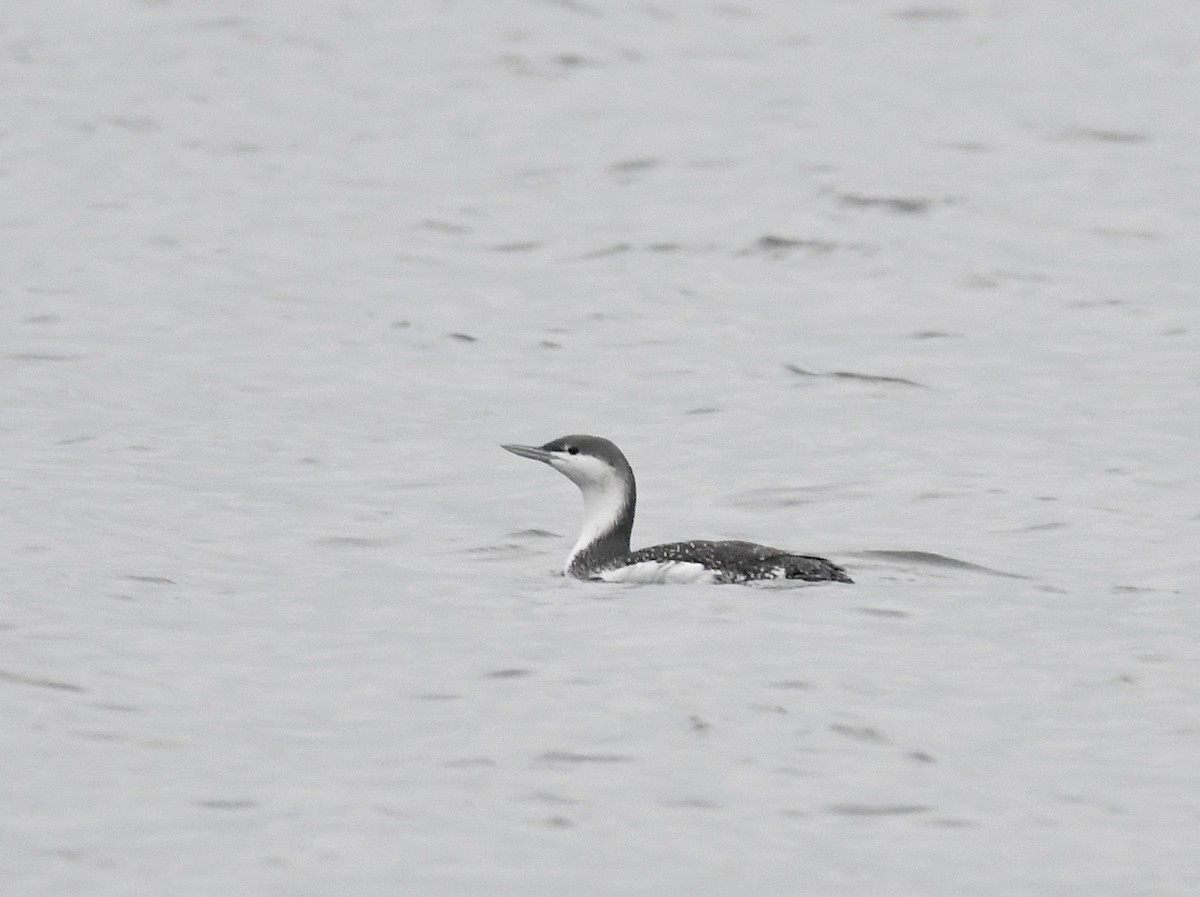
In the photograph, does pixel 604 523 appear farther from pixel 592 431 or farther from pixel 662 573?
pixel 592 431

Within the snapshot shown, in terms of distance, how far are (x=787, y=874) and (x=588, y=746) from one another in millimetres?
1456

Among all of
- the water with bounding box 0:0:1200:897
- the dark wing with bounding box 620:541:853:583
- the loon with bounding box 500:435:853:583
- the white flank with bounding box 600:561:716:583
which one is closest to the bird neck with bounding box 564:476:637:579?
the loon with bounding box 500:435:853:583

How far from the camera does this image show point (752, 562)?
11688 mm

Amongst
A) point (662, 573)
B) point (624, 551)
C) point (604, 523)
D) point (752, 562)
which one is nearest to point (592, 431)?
point (604, 523)

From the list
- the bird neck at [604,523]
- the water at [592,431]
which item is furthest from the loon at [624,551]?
the water at [592,431]

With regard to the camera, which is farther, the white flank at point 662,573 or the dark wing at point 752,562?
the white flank at point 662,573

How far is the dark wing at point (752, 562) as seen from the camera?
11.6 meters

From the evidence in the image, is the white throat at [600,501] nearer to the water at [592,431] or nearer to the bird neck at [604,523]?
the bird neck at [604,523]

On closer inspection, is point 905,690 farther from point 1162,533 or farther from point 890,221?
point 890,221

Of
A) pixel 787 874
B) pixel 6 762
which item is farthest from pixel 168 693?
pixel 787 874

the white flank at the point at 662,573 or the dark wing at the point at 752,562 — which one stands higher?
the dark wing at the point at 752,562

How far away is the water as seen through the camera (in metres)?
8.39

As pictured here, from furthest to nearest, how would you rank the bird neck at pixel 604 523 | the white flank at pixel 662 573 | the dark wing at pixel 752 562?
the bird neck at pixel 604 523
the white flank at pixel 662 573
the dark wing at pixel 752 562

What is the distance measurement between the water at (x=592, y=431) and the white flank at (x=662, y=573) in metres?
0.07
